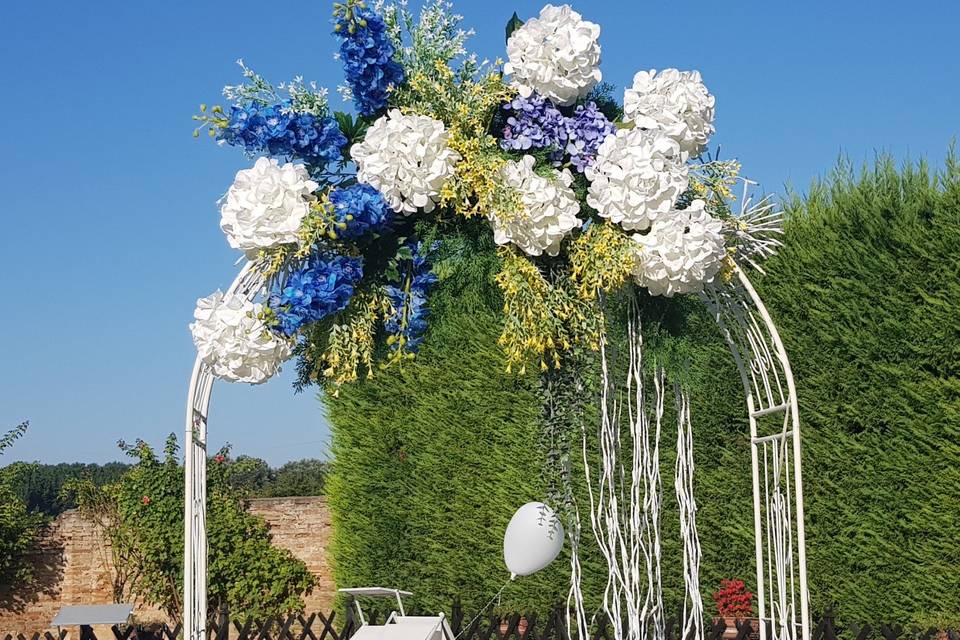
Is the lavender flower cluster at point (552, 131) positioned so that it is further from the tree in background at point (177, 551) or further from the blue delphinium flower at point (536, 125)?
the tree in background at point (177, 551)

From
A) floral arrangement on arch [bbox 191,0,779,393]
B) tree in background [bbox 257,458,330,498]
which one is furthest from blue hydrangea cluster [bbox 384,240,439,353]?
tree in background [bbox 257,458,330,498]

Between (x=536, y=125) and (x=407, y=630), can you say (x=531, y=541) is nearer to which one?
(x=407, y=630)

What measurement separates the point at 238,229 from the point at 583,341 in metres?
1.21

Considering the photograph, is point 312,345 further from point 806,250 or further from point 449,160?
point 806,250

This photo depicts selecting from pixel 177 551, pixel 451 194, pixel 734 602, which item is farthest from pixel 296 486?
pixel 451 194

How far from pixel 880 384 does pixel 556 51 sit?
10.9 feet

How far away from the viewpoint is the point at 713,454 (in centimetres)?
661

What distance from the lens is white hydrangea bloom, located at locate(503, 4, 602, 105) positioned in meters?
3.48

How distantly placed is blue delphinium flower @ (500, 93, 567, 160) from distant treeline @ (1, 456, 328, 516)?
6589 millimetres

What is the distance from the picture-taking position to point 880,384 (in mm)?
5840

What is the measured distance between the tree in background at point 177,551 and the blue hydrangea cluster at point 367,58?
274 inches

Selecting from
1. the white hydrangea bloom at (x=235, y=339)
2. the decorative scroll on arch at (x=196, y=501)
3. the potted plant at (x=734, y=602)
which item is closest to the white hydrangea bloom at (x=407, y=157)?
the white hydrangea bloom at (x=235, y=339)

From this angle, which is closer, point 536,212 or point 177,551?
point 536,212

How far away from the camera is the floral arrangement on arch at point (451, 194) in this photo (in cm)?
341
